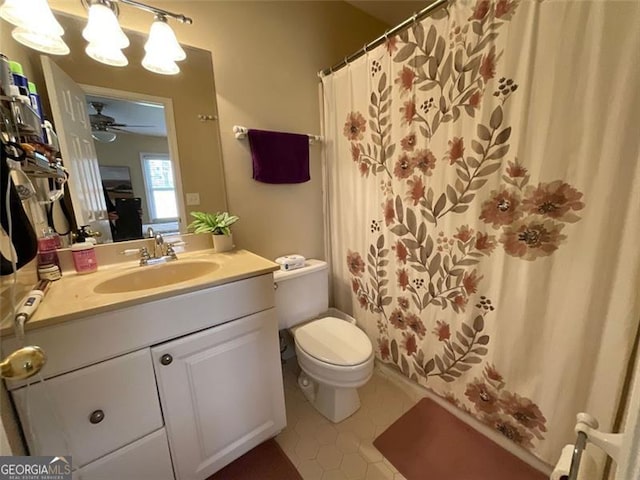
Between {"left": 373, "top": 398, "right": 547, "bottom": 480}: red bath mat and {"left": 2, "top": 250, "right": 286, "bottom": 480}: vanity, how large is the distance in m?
0.58

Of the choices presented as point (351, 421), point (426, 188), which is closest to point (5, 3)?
point (426, 188)

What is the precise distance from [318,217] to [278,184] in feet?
1.26

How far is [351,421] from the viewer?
4.54 ft

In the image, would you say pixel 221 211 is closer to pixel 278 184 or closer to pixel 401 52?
pixel 278 184

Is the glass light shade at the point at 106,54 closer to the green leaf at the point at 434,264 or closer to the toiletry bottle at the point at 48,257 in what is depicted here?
the toiletry bottle at the point at 48,257

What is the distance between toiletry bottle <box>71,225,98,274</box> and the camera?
1.08 meters

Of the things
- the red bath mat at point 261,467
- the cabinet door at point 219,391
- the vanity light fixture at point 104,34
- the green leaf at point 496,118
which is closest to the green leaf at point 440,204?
the green leaf at point 496,118

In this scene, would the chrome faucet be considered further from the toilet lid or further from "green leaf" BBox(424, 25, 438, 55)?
"green leaf" BBox(424, 25, 438, 55)

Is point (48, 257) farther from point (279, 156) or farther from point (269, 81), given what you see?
point (269, 81)

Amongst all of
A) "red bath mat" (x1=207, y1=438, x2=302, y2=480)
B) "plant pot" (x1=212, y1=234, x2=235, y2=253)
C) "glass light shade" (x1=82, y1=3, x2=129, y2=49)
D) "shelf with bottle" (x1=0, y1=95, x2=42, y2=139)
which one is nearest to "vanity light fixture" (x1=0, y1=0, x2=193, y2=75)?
"glass light shade" (x1=82, y1=3, x2=129, y2=49)

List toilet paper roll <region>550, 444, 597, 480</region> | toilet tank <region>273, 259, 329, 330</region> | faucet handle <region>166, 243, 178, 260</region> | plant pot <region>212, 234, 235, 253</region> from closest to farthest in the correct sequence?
toilet paper roll <region>550, 444, 597, 480</region>, faucet handle <region>166, 243, 178, 260</region>, plant pot <region>212, 234, 235, 253</region>, toilet tank <region>273, 259, 329, 330</region>

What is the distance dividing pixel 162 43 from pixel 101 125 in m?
0.43

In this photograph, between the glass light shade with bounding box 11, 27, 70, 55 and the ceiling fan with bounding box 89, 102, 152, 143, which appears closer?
the glass light shade with bounding box 11, 27, 70, 55

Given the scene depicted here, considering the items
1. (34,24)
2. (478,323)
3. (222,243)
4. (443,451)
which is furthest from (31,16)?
(443,451)
